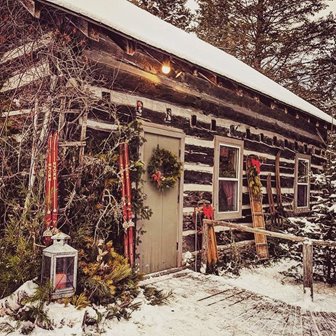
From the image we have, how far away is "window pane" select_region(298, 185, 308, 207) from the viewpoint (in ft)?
37.6

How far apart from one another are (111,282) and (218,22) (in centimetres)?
1744

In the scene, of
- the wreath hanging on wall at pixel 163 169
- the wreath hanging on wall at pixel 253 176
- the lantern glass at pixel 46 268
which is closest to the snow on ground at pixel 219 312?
the lantern glass at pixel 46 268

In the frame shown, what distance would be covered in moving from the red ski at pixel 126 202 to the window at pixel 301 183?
6991 millimetres

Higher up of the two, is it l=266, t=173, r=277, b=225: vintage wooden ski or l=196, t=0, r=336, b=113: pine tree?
l=196, t=0, r=336, b=113: pine tree

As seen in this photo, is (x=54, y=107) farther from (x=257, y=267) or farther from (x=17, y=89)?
(x=257, y=267)

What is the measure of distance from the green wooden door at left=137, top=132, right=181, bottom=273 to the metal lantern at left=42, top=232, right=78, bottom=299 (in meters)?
1.68

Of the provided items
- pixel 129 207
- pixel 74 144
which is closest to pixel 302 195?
pixel 129 207

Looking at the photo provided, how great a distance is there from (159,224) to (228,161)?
2.61 metres

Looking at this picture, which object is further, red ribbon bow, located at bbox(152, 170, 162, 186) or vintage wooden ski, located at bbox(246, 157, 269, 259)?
vintage wooden ski, located at bbox(246, 157, 269, 259)

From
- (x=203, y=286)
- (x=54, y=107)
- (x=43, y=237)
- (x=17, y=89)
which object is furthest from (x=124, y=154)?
(x=203, y=286)

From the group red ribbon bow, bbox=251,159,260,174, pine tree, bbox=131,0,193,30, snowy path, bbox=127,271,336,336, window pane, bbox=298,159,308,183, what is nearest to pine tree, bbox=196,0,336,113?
pine tree, bbox=131,0,193,30

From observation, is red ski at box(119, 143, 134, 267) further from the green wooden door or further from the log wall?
the log wall

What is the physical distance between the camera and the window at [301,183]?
1094 centimetres

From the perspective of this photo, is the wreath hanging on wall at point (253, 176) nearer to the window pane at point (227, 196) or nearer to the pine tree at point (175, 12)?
the window pane at point (227, 196)
